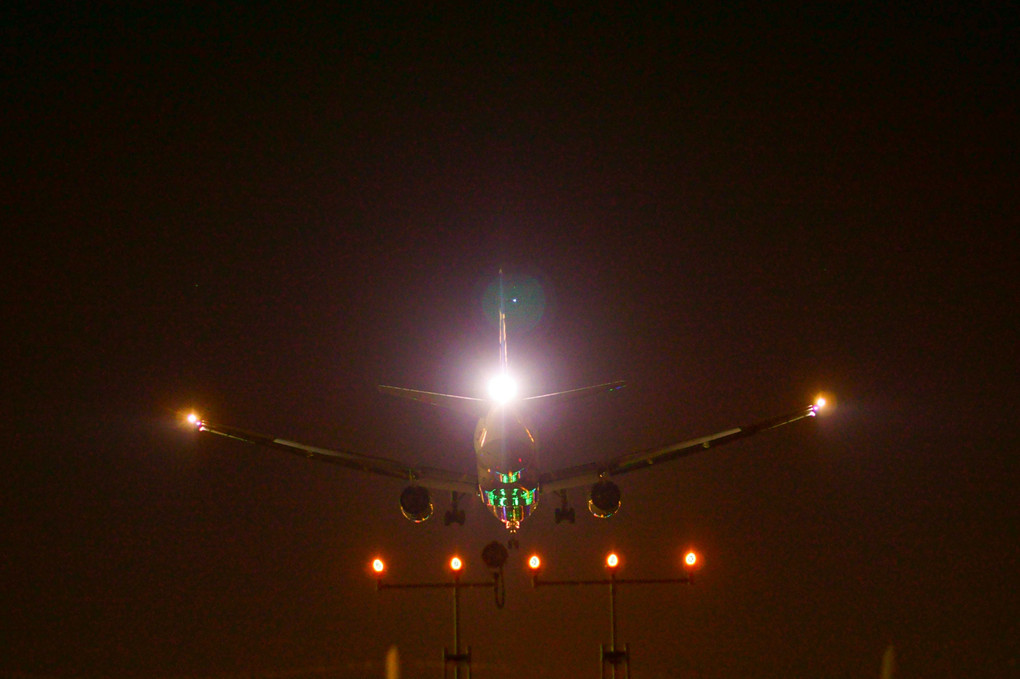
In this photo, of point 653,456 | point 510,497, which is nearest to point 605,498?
point 653,456

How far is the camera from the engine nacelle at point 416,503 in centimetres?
1370

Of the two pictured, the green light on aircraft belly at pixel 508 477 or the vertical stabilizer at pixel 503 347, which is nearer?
the green light on aircraft belly at pixel 508 477

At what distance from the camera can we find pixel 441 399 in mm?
13031

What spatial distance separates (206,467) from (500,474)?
685 cm

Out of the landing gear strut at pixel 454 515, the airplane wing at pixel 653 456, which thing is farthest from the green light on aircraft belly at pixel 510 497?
the landing gear strut at pixel 454 515

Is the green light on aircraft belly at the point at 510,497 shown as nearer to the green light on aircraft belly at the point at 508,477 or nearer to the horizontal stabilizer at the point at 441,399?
the green light on aircraft belly at the point at 508,477

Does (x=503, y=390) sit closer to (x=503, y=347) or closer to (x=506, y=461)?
(x=503, y=347)

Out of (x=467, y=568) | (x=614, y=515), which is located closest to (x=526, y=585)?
(x=467, y=568)

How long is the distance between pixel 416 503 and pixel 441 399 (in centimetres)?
218

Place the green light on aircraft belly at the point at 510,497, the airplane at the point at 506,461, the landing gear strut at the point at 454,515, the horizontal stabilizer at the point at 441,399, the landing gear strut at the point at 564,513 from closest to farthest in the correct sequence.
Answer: the horizontal stabilizer at the point at 441,399 → the airplane at the point at 506,461 → the green light on aircraft belly at the point at 510,497 → the landing gear strut at the point at 564,513 → the landing gear strut at the point at 454,515

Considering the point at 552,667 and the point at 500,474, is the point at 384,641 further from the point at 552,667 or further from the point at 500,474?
the point at 500,474

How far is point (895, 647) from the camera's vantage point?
13641mm

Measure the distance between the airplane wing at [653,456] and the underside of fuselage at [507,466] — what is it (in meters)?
0.77

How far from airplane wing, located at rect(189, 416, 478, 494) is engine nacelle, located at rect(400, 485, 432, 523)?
184mm
